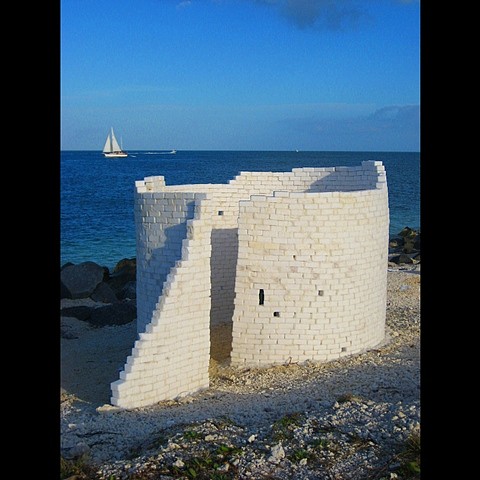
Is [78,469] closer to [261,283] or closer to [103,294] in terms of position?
[261,283]

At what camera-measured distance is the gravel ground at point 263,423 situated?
6.73m

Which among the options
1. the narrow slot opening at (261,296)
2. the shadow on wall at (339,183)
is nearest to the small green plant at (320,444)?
the narrow slot opening at (261,296)

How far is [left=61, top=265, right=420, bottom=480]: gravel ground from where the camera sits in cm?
673

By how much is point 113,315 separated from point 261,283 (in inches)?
256

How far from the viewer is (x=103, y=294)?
20172mm

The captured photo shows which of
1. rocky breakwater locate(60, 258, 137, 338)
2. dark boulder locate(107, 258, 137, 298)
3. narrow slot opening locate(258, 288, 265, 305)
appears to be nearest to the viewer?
narrow slot opening locate(258, 288, 265, 305)

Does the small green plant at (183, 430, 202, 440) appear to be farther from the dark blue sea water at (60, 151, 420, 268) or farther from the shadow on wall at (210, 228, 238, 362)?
the dark blue sea water at (60, 151, 420, 268)

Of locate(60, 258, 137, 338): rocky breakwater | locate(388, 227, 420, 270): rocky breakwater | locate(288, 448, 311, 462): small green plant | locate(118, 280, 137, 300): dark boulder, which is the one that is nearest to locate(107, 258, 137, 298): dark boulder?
locate(60, 258, 137, 338): rocky breakwater

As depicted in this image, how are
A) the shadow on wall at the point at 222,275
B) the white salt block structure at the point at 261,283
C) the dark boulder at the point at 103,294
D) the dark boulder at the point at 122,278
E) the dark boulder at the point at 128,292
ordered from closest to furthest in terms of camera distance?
the white salt block structure at the point at 261,283
the shadow on wall at the point at 222,275
the dark boulder at the point at 103,294
the dark boulder at the point at 128,292
the dark boulder at the point at 122,278

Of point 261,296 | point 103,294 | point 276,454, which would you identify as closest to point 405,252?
point 103,294

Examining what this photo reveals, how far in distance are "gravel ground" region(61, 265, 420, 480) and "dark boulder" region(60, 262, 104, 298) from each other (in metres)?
7.40

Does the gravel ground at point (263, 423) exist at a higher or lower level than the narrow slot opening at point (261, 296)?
lower

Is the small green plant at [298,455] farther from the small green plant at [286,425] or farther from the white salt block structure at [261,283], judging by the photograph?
the white salt block structure at [261,283]
